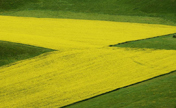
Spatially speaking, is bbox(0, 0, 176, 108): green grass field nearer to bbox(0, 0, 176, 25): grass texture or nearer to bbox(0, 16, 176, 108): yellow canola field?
bbox(0, 0, 176, 25): grass texture

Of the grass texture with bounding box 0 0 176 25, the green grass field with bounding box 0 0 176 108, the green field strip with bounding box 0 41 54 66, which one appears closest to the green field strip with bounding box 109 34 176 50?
A: the green grass field with bounding box 0 0 176 108

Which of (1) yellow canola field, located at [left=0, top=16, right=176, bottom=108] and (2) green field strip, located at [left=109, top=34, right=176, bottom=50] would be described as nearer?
(1) yellow canola field, located at [left=0, top=16, right=176, bottom=108]

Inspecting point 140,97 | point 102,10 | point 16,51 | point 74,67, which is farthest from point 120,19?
point 140,97

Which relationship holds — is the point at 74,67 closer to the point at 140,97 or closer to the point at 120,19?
the point at 140,97

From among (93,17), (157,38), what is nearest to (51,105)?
(157,38)

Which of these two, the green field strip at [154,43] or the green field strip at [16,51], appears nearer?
the green field strip at [16,51]

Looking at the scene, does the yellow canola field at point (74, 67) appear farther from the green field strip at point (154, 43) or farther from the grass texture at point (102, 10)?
the grass texture at point (102, 10)

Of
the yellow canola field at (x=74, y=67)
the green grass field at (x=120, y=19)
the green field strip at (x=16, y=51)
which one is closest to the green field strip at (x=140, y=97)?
the green grass field at (x=120, y=19)
